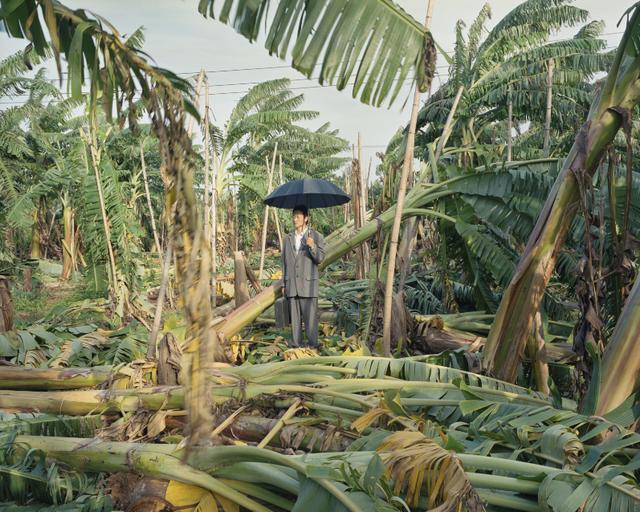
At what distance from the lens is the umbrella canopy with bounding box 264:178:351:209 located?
6199mm

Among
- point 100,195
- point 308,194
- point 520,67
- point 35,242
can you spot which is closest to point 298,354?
point 308,194

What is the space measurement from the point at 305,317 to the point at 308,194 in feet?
4.62

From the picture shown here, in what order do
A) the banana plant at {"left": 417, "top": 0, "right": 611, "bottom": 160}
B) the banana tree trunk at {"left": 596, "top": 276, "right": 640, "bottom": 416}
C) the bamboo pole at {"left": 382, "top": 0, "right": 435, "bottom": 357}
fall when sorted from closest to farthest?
the banana tree trunk at {"left": 596, "top": 276, "right": 640, "bottom": 416} < the bamboo pole at {"left": 382, "top": 0, "right": 435, "bottom": 357} < the banana plant at {"left": 417, "top": 0, "right": 611, "bottom": 160}

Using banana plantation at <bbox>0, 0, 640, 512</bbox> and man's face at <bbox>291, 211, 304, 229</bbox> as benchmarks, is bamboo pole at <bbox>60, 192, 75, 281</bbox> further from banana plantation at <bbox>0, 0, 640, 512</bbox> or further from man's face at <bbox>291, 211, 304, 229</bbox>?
man's face at <bbox>291, 211, 304, 229</bbox>

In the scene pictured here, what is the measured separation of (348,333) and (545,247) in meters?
3.41

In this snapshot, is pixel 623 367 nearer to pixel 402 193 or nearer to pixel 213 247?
pixel 402 193

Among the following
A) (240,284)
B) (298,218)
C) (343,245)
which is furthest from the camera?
(240,284)

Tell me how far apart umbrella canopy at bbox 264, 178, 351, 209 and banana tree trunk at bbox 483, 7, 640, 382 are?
3028 millimetres

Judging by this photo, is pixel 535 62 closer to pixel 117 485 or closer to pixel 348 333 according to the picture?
pixel 348 333

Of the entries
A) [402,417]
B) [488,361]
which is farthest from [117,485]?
[488,361]

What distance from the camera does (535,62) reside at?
1248 centimetres

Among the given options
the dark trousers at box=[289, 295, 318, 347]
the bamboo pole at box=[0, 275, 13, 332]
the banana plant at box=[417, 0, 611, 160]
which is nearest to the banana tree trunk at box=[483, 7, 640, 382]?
the dark trousers at box=[289, 295, 318, 347]

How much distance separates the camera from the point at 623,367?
8.74 ft

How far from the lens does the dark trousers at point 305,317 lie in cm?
A: 592
